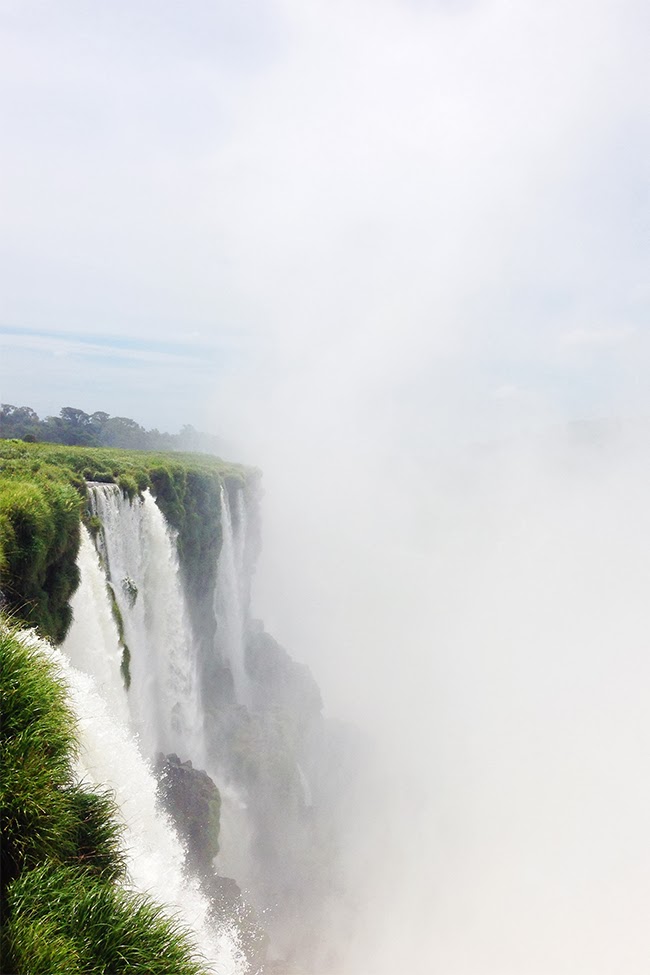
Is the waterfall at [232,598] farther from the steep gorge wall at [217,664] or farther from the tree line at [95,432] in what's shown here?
the tree line at [95,432]

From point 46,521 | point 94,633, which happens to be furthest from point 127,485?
point 46,521

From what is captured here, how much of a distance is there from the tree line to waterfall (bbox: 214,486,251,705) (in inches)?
1034

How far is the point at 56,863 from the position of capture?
6168 millimetres

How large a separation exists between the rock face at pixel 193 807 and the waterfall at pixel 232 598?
14.0 meters

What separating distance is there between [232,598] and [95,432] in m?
65.6

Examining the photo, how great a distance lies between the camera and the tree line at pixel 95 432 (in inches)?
2847

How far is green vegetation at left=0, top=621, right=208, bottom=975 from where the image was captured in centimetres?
530

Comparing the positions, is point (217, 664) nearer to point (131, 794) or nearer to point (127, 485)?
point (127, 485)

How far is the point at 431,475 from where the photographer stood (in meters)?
166

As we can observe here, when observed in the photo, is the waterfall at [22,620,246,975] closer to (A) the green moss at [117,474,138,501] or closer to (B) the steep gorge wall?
(B) the steep gorge wall

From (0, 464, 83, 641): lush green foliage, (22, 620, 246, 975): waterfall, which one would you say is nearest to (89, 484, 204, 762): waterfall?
(0, 464, 83, 641): lush green foliage

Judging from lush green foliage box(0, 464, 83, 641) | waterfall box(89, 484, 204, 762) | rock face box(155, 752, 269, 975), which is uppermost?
lush green foliage box(0, 464, 83, 641)

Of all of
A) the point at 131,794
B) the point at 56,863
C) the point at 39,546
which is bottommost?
the point at 131,794

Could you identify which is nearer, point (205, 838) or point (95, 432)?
point (205, 838)
